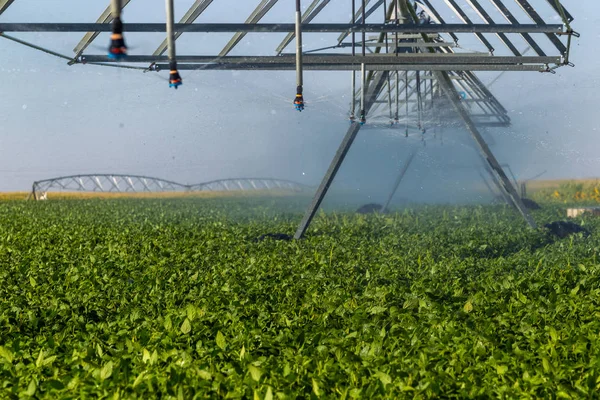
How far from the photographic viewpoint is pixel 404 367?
4.14 metres

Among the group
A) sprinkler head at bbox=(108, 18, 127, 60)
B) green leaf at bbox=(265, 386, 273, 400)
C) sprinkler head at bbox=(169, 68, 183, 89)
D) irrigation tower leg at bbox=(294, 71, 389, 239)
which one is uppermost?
sprinkler head at bbox=(108, 18, 127, 60)

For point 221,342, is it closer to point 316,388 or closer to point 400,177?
point 316,388

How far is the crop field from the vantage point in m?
3.93

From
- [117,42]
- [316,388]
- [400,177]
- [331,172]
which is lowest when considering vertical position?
[400,177]

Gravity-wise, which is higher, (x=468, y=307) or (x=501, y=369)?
(x=501, y=369)

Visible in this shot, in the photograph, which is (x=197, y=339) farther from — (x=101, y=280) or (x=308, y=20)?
(x=308, y=20)

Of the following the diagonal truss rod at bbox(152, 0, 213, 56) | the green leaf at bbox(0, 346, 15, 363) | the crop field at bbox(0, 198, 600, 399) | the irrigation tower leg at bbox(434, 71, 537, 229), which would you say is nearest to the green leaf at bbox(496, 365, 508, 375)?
the crop field at bbox(0, 198, 600, 399)

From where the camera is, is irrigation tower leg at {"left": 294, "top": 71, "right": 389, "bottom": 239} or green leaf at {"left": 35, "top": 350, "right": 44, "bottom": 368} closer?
green leaf at {"left": 35, "top": 350, "right": 44, "bottom": 368}

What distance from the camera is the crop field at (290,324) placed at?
3934mm

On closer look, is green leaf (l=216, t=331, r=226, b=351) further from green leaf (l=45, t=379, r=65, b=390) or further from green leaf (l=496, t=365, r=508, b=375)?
green leaf (l=496, t=365, r=508, b=375)

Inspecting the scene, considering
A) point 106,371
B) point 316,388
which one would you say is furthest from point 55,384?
point 316,388

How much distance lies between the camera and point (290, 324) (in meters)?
5.22

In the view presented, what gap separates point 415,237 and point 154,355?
8.34 metres

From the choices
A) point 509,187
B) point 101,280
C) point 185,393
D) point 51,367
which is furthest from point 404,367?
point 509,187
